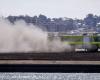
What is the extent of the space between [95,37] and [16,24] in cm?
919

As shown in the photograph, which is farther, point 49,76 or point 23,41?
point 23,41

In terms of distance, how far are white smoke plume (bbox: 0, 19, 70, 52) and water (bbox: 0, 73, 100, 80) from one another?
58.2 ft

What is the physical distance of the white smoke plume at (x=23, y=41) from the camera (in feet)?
207

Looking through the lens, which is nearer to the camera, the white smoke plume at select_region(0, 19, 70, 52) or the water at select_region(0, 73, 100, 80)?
the water at select_region(0, 73, 100, 80)

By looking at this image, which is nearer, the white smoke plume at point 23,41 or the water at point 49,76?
the water at point 49,76

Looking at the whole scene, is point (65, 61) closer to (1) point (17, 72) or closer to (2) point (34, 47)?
(1) point (17, 72)

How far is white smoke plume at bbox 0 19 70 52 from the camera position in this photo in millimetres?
63188

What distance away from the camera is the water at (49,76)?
141ft

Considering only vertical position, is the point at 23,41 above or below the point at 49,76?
above

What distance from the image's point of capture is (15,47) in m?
63.7

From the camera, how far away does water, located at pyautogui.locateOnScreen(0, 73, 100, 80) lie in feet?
141

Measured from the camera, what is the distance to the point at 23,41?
6481 cm

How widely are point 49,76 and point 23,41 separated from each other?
69.8 ft

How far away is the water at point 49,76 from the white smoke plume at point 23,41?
17745 millimetres
